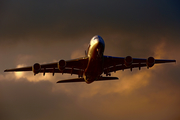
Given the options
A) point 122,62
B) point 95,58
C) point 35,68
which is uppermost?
point 122,62

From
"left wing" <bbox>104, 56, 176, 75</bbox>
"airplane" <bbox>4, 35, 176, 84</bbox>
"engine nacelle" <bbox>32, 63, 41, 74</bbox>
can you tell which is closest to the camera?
"airplane" <bbox>4, 35, 176, 84</bbox>

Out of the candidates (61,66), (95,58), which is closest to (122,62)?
(95,58)

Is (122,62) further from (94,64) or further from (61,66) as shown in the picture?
(61,66)

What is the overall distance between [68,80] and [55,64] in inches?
168

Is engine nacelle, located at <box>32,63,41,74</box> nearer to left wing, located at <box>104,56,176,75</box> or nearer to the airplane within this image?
the airplane

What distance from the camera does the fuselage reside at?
3088cm

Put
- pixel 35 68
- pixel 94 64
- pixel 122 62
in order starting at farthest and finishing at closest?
pixel 122 62
pixel 35 68
pixel 94 64

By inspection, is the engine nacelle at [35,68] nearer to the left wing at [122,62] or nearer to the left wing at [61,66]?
the left wing at [61,66]

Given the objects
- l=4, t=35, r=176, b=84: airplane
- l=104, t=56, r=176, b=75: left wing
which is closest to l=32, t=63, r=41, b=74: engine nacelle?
l=4, t=35, r=176, b=84: airplane

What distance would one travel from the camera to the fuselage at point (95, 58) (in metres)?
30.9

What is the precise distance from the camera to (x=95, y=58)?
105 ft

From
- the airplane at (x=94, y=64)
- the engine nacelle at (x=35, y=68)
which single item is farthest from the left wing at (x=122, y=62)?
the engine nacelle at (x=35, y=68)

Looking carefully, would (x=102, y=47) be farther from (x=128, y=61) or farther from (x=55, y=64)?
(x=55, y=64)

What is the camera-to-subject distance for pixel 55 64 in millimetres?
35562
